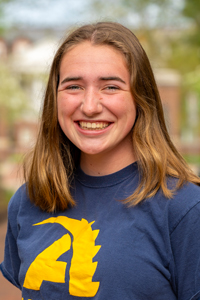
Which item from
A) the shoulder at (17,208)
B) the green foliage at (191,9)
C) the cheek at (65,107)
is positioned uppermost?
the green foliage at (191,9)

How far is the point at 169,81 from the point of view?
33.4 m

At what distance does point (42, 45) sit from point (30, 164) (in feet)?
58.7

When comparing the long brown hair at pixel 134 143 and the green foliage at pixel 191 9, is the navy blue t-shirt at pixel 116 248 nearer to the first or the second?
the long brown hair at pixel 134 143

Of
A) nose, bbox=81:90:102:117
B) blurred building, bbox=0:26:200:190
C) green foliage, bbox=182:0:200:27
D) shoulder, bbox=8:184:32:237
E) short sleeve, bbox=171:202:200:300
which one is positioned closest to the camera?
short sleeve, bbox=171:202:200:300

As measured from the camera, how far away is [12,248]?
2215mm

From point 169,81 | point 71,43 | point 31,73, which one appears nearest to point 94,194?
point 71,43

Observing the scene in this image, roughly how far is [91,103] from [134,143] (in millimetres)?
312

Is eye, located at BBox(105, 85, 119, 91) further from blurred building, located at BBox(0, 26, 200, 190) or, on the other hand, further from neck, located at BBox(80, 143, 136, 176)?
blurred building, located at BBox(0, 26, 200, 190)

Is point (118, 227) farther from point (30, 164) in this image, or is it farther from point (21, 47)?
point (21, 47)

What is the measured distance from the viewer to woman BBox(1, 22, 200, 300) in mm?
1694

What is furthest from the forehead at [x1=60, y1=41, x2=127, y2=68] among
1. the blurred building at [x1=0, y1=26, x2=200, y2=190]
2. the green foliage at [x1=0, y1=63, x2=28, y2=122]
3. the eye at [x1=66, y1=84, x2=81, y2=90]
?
the green foliage at [x1=0, y1=63, x2=28, y2=122]

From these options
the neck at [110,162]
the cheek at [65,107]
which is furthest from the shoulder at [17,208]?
the cheek at [65,107]

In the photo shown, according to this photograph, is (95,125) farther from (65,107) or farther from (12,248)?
(12,248)

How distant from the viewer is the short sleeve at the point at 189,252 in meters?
1.68
